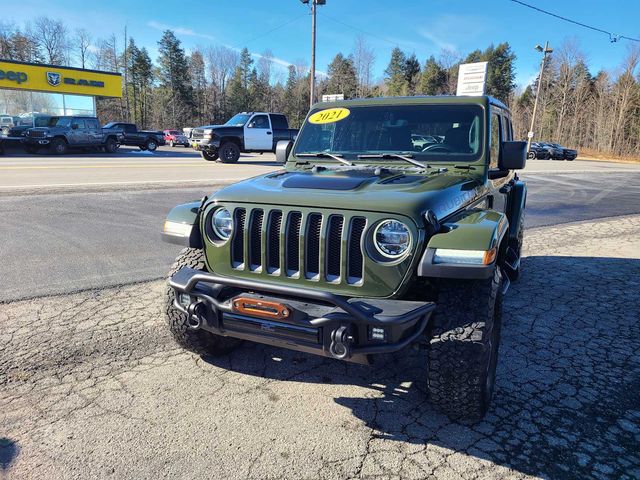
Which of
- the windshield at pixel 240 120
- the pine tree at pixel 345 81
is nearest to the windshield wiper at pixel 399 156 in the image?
the windshield at pixel 240 120

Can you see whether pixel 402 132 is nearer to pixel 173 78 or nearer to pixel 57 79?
pixel 57 79

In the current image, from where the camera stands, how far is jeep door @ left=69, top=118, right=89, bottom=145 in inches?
893

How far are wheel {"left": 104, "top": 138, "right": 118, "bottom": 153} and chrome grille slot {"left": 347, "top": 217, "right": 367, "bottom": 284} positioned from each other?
995 inches

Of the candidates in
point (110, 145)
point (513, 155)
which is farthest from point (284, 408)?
point (110, 145)

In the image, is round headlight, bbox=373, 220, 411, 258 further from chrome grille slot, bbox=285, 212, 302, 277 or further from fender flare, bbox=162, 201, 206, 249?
fender flare, bbox=162, 201, 206, 249

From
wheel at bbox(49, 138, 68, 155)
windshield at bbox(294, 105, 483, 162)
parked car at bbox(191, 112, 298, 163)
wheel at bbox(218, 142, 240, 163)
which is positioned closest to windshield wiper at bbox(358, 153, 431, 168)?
windshield at bbox(294, 105, 483, 162)

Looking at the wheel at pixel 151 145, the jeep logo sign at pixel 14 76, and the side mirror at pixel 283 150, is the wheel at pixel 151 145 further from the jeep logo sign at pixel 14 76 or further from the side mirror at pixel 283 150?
the side mirror at pixel 283 150

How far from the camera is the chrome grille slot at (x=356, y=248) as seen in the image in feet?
8.32

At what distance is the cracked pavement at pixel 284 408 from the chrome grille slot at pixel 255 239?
2.90 ft

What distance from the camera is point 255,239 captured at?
9.14 ft

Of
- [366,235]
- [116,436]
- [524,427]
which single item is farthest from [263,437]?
[524,427]

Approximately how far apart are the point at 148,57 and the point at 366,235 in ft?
A: 254

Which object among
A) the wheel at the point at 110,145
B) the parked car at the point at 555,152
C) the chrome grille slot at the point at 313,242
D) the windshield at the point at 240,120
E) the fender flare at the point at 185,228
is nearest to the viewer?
the chrome grille slot at the point at 313,242

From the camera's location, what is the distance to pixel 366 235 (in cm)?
251
